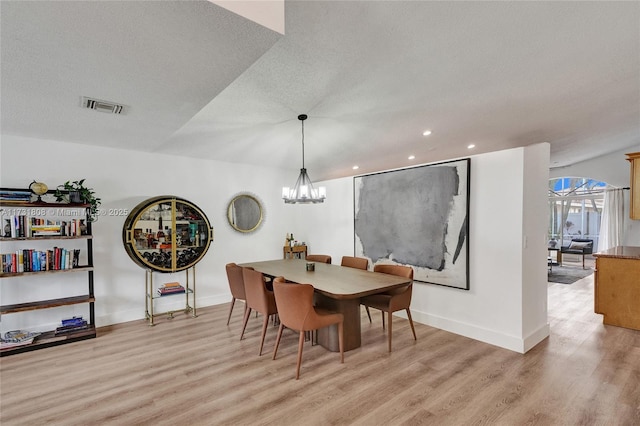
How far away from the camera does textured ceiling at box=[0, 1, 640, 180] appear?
4.97 feet

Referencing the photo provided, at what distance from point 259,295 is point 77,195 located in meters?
2.48

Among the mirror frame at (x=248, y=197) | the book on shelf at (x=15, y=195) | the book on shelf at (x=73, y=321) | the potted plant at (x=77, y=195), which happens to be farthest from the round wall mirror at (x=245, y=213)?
the book on shelf at (x=15, y=195)

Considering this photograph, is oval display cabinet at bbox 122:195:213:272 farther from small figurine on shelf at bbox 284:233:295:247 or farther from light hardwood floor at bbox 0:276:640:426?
small figurine on shelf at bbox 284:233:295:247

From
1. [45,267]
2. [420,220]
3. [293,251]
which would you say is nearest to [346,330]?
[420,220]

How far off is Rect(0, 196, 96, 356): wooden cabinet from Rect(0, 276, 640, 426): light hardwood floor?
17.7 inches

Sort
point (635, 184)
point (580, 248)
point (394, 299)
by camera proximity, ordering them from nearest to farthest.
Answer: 1. point (394, 299)
2. point (635, 184)
3. point (580, 248)

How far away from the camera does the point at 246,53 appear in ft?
5.50

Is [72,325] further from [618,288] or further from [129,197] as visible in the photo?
[618,288]

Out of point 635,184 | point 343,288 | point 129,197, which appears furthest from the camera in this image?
point 635,184

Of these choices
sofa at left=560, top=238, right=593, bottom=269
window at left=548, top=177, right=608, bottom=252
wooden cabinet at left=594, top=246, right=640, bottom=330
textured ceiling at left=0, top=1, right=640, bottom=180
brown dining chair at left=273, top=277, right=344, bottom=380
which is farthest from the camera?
window at left=548, top=177, right=608, bottom=252

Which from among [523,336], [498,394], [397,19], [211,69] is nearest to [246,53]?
[211,69]

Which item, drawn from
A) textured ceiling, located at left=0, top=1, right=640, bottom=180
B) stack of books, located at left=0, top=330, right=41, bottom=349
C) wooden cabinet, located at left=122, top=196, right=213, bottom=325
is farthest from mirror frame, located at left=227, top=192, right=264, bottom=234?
stack of books, located at left=0, top=330, right=41, bottom=349

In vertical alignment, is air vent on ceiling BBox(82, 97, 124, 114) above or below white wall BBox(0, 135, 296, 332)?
above

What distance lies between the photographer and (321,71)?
7.97ft
